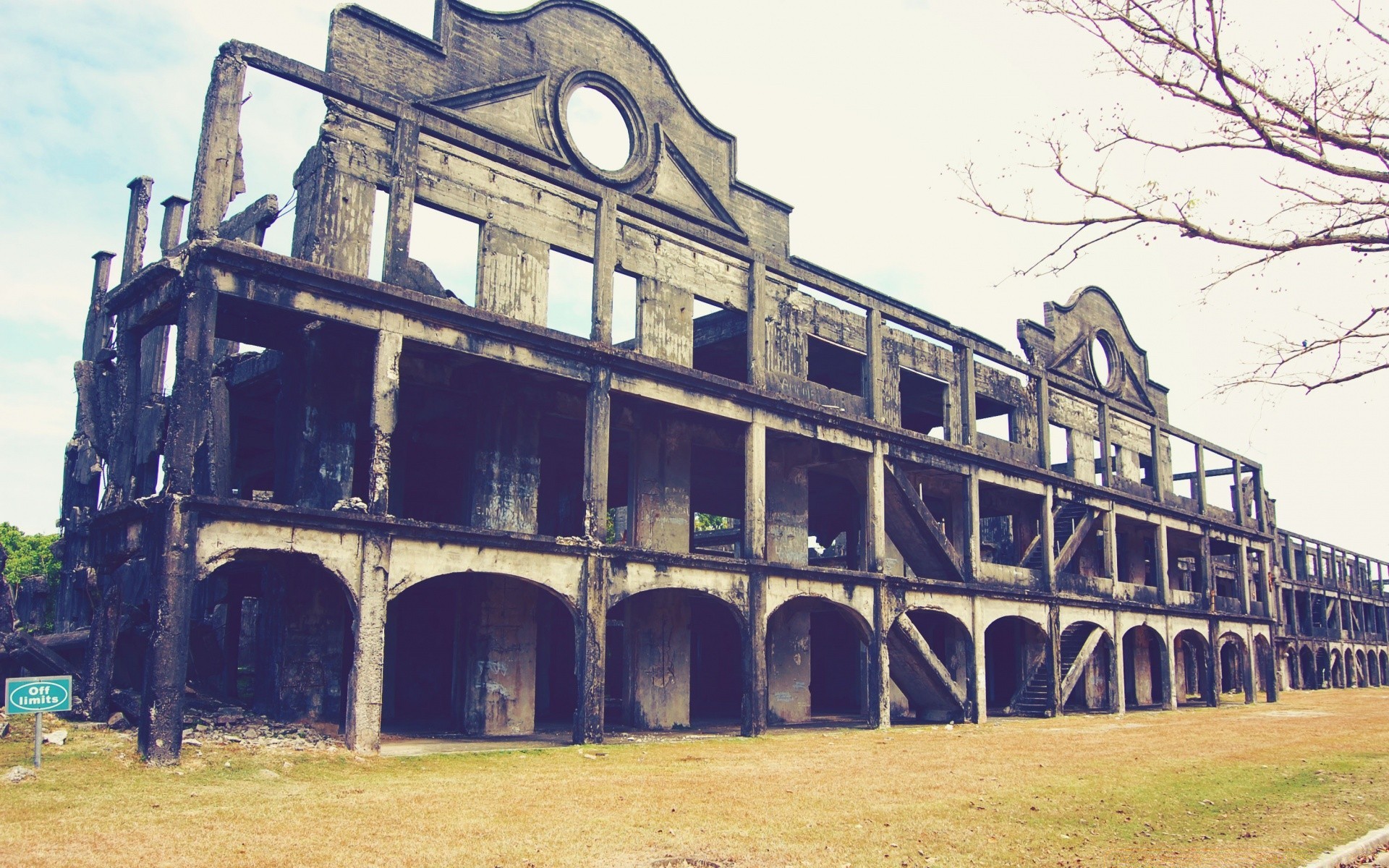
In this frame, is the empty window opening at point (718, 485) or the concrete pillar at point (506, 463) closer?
the concrete pillar at point (506, 463)

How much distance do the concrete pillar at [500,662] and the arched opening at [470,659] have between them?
12 mm

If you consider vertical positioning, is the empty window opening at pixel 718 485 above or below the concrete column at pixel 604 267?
below

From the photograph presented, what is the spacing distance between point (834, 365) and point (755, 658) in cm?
948

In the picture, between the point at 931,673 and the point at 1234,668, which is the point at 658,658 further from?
the point at 1234,668

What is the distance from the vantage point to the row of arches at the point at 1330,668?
52.4m

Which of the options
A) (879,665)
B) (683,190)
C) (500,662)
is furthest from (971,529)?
(500,662)

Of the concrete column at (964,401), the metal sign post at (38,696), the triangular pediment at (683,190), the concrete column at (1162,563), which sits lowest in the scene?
the metal sign post at (38,696)

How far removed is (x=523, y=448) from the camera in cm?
1814

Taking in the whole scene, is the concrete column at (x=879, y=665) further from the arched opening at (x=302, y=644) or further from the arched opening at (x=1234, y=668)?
the arched opening at (x=1234, y=668)

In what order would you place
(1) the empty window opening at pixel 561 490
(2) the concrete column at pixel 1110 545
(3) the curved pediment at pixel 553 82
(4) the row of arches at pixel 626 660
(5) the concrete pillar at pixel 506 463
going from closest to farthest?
(4) the row of arches at pixel 626 660 → (3) the curved pediment at pixel 553 82 → (5) the concrete pillar at pixel 506 463 → (1) the empty window opening at pixel 561 490 → (2) the concrete column at pixel 1110 545

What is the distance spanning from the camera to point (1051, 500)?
27.8 meters

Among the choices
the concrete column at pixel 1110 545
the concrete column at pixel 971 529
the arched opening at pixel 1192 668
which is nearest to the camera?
the concrete column at pixel 971 529

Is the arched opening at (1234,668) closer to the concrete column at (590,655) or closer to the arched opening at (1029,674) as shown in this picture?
the arched opening at (1029,674)

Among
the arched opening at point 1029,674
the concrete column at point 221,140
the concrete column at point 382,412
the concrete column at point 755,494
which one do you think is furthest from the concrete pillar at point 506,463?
the arched opening at point 1029,674
